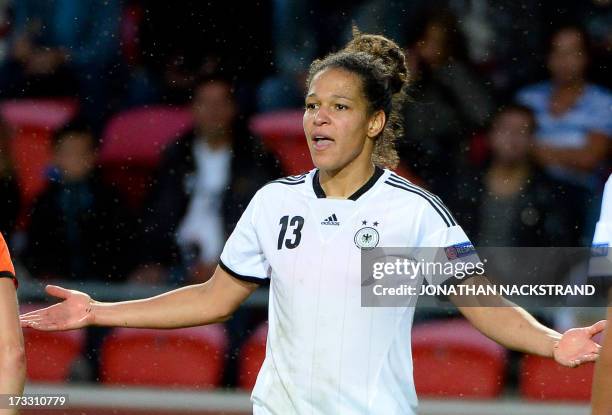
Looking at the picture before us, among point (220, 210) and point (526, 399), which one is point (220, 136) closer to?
point (220, 210)

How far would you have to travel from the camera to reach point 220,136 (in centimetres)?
610

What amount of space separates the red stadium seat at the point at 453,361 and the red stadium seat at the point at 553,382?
113mm

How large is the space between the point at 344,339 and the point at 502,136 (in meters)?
2.90

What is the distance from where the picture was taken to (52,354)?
5.65 m

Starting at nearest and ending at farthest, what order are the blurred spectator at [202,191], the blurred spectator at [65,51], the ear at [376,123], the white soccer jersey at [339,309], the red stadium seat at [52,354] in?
the white soccer jersey at [339,309] → the ear at [376,123] → the red stadium seat at [52,354] → the blurred spectator at [202,191] → the blurred spectator at [65,51]

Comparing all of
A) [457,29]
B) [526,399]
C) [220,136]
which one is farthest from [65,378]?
[457,29]

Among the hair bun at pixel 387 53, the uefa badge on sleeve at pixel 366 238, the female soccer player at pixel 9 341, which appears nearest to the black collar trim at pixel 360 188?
the uefa badge on sleeve at pixel 366 238

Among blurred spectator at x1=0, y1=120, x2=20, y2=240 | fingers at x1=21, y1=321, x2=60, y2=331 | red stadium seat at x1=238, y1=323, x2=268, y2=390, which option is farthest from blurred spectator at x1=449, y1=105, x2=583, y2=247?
fingers at x1=21, y1=321, x2=60, y2=331

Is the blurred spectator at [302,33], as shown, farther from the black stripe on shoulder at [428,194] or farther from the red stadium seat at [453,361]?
the black stripe on shoulder at [428,194]

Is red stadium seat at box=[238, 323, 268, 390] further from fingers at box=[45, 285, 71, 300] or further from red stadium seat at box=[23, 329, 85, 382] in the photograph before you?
fingers at box=[45, 285, 71, 300]

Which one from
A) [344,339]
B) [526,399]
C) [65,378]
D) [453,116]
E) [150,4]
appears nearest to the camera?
[344,339]

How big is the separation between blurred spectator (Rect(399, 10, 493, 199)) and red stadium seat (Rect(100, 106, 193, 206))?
3.74 feet

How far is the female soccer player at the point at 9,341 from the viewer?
2908mm

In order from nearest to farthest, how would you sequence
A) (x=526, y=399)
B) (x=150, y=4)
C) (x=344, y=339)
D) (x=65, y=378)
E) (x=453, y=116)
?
1. (x=344, y=339)
2. (x=526, y=399)
3. (x=65, y=378)
4. (x=453, y=116)
5. (x=150, y=4)
